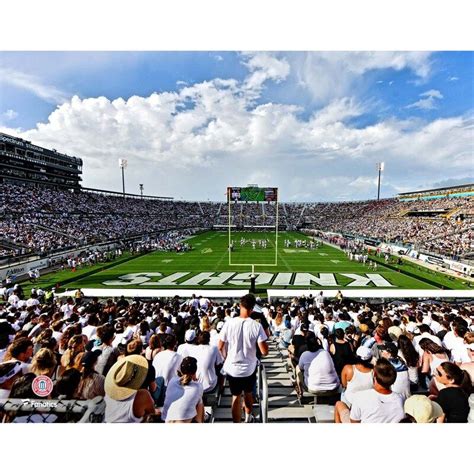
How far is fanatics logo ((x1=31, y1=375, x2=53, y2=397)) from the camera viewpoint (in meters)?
2.75

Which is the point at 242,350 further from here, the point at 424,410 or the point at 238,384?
the point at 424,410

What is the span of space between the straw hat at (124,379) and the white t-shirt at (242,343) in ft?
3.24

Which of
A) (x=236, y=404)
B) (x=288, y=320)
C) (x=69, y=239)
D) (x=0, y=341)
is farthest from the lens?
(x=69, y=239)

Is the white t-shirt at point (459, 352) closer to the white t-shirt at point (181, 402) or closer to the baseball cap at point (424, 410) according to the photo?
the baseball cap at point (424, 410)

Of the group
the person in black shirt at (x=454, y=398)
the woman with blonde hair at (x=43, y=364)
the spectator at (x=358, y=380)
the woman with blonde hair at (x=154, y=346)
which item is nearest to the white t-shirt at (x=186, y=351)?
the woman with blonde hair at (x=154, y=346)

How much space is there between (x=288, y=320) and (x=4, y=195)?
139 ft

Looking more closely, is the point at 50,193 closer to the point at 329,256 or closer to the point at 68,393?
the point at 329,256

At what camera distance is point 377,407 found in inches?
110

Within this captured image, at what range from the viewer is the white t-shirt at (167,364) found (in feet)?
11.8

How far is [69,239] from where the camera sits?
31.1 m

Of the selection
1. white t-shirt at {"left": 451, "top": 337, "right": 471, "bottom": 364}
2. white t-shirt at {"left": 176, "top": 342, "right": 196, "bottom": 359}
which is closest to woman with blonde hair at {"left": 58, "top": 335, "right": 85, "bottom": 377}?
white t-shirt at {"left": 176, "top": 342, "right": 196, "bottom": 359}

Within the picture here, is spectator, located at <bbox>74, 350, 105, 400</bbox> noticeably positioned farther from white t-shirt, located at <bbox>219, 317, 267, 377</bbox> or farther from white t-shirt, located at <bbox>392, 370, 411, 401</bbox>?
white t-shirt, located at <bbox>392, 370, 411, 401</bbox>

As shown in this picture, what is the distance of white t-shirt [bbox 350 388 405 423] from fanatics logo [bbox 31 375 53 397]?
2864mm
